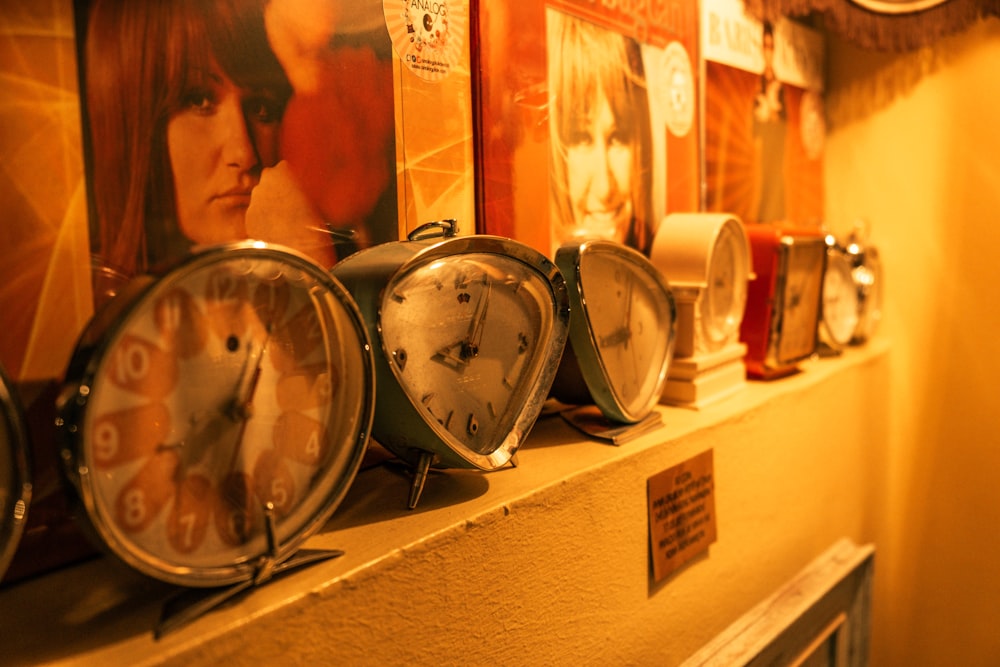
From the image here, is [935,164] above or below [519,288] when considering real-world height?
above

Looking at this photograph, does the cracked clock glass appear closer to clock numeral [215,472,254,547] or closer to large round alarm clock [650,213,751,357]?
large round alarm clock [650,213,751,357]

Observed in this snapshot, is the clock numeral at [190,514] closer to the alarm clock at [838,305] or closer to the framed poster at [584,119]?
the framed poster at [584,119]

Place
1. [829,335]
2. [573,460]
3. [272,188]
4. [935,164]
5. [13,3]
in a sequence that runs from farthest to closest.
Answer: [935,164] → [829,335] → [573,460] → [272,188] → [13,3]

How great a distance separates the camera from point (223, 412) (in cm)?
59

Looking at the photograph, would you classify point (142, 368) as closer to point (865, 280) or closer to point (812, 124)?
point (865, 280)

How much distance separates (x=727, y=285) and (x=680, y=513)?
471 millimetres

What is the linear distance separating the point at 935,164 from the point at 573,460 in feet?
5.06

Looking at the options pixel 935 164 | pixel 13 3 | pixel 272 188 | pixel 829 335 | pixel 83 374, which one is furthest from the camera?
pixel 935 164

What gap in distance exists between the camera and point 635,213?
51.7 inches

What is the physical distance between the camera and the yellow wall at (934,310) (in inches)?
71.7

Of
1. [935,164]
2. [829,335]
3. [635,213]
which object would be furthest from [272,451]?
[935,164]

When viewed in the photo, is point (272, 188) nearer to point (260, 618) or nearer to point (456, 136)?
point (456, 136)

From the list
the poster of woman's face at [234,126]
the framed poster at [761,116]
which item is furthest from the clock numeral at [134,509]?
the framed poster at [761,116]

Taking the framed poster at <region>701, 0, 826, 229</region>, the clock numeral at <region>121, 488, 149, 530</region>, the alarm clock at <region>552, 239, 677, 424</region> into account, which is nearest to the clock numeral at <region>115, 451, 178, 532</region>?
the clock numeral at <region>121, 488, 149, 530</region>
